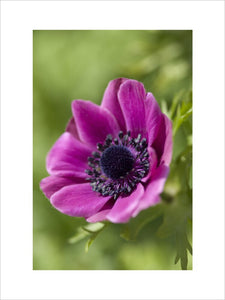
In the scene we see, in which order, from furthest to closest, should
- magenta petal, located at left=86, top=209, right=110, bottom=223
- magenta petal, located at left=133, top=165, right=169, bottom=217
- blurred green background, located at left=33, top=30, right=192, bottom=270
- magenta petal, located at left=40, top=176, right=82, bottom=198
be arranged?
blurred green background, located at left=33, top=30, right=192, bottom=270 < magenta petal, located at left=40, top=176, right=82, bottom=198 < magenta petal, located at left=86, top=209, right=110, bottom=223 < magenta petal, located at left=133, top=165, right=169, bottom=217

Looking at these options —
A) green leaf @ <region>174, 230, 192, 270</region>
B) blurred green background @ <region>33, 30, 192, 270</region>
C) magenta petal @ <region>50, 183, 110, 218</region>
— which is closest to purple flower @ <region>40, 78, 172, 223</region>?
magenta petal @ <region>50, 183, 110, 218</region>

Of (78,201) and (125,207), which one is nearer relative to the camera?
(125,207)

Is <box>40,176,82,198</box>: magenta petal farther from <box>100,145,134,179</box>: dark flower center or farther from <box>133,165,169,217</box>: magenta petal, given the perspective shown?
<box>133,165,169,217</box>: magenta petal

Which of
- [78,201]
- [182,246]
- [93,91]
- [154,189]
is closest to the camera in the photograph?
[154,189]

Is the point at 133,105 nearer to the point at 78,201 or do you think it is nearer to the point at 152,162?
the point at 152,162

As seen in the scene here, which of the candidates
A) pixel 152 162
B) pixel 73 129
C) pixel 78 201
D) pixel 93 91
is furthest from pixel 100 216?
pixel 93 91

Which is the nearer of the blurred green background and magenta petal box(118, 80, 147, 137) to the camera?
magenta petal box(118, 80, 147, 137)

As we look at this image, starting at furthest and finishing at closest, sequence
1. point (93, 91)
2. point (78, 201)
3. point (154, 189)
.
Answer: point (93, 91) < point (78, 201) < point (154, 189)
